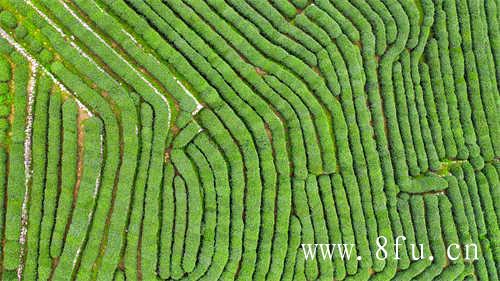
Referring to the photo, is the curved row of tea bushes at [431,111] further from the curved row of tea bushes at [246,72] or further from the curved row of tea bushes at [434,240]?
the curved row of tea bushes at [246,72]

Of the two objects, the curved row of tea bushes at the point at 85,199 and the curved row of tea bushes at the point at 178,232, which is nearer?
the curved row of tea bushes at the point at 85,199

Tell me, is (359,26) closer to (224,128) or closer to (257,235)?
(224,128)

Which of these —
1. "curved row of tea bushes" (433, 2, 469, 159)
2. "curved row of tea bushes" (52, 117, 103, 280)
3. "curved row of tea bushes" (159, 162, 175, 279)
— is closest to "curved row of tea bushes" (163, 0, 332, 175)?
"curved row of tea bushes" (159, 162, 175, 279)

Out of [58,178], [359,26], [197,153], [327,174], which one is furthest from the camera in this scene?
[359,26]

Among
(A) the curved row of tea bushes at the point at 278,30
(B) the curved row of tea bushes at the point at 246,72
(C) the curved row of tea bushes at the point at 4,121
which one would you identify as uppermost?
(A) the curved row of tea bushes at the point at 278,30

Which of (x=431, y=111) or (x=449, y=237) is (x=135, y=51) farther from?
(x=449, y=237)

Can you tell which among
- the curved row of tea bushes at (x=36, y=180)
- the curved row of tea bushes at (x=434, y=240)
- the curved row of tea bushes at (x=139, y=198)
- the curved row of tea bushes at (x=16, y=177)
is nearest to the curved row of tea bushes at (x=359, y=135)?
the curved row of tea bushes at (x=434, y=240)

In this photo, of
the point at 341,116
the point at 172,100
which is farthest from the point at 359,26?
the point at 172,100

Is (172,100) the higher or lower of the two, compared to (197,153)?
higher
